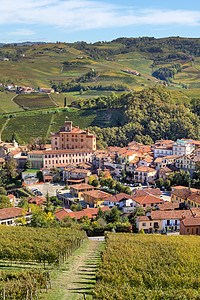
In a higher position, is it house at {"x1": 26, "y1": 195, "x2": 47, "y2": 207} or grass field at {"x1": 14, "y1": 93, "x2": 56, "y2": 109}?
grass field at {"x1": 14, "y1": 93, "x2": 56, "y2": 109}

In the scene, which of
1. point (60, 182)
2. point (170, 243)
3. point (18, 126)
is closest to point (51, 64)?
point (18, 126)

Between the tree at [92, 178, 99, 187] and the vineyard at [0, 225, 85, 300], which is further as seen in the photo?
the tree at [92, 178, 99, 187]

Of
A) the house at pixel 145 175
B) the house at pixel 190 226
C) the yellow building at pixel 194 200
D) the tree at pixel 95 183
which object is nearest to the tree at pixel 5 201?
the tree at pixel 95 183

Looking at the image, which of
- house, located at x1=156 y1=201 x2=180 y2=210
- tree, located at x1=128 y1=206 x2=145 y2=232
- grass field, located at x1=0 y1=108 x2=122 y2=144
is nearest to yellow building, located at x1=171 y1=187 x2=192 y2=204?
house, located at x1=156 y1=201 x2=180 y2=210

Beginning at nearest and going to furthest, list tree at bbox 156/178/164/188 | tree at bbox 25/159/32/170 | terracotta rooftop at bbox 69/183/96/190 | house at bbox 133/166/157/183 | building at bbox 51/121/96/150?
1. tree at bbox 156/178/164/188
2. terracotta rooftop at bbox 69/183/96/190
3. house at bbox 133/166/157/183
4. tree at bbox 25/159/32/170
5. building at bbox 51/121/96/150

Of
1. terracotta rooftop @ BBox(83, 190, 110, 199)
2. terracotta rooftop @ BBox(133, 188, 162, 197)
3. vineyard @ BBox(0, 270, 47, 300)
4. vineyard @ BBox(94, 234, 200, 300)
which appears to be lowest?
terracotta rooftop @ BBox(83, 190, 110, 199)

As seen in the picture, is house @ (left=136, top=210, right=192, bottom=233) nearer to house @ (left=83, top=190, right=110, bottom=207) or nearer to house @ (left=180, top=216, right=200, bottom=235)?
house @ (left=180, top=216, right=200, bottom=235)

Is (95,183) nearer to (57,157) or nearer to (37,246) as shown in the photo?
(57,157)
